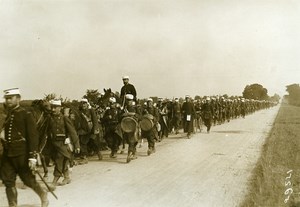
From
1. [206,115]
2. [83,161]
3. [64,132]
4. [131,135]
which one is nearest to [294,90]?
[206,115]

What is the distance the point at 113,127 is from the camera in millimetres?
13797

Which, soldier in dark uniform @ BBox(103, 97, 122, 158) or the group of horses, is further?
soldier in dark uniform @ BBox(103, 97, 122, 158)

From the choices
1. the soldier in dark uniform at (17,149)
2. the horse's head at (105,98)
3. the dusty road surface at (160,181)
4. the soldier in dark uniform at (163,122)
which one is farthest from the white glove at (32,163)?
the soldier in dark uniform at (163,122)

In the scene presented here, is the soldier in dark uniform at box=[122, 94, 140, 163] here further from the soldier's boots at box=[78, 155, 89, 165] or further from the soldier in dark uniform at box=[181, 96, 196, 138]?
the soldier in dark uniform at box=[181, 96, 196, 138]

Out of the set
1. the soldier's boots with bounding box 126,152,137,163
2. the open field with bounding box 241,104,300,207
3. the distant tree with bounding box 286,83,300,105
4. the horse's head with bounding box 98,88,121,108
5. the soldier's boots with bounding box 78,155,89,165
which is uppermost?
the distant tree with bounding box 286,83,300,105

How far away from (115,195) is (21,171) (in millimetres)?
1953

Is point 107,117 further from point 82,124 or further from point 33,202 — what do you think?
point 33,202

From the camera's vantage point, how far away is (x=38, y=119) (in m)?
10.7

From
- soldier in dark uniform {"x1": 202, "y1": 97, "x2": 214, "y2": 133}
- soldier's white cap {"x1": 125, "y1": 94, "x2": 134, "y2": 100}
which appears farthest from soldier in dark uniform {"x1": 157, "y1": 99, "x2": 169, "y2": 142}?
soldier's white cap {"x1": 125, "y1": 94, "x2": 134, "y2": 100}

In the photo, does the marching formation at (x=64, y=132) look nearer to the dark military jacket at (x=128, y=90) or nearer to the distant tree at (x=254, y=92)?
the dark military jacket at (x=128, y=90)

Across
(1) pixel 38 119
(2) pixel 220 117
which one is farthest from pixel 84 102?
(2) pixel 220 117

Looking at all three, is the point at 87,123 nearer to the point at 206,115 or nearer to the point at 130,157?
the point at 130,157

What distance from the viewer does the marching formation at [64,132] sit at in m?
7.02

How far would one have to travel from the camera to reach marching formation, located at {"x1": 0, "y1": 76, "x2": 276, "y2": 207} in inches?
276
